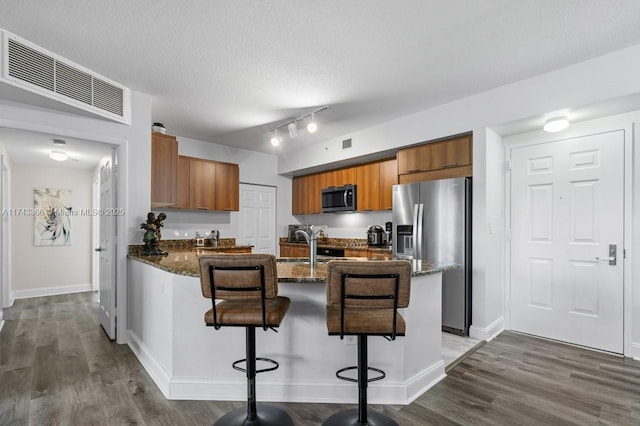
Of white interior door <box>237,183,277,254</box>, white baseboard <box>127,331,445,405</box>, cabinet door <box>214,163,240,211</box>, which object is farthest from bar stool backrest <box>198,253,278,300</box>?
white interior door <box>237,183,277,254</box>

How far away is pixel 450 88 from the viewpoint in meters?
3.27

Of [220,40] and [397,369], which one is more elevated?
[220,40]

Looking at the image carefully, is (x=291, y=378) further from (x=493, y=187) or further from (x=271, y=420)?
(x=493, y=187)

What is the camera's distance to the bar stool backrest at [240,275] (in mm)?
1661

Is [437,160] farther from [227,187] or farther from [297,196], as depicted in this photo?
[227,187]

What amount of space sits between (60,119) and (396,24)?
2957mm

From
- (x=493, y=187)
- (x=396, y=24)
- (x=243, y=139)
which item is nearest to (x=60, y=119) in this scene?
(x=243, y=139)

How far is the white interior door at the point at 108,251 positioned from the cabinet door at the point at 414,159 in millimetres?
3328

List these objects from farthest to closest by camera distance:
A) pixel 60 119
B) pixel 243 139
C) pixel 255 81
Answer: pixel 243 139 → pixel 255 81 → pixel 60 119

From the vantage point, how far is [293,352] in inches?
86.3

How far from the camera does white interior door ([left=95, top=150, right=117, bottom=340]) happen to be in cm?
333

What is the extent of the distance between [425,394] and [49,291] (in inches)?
254

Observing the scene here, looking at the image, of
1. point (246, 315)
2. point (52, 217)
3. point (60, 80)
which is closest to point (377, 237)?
point (246, 315)

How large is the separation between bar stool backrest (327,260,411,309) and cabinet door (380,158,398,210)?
3122mm
